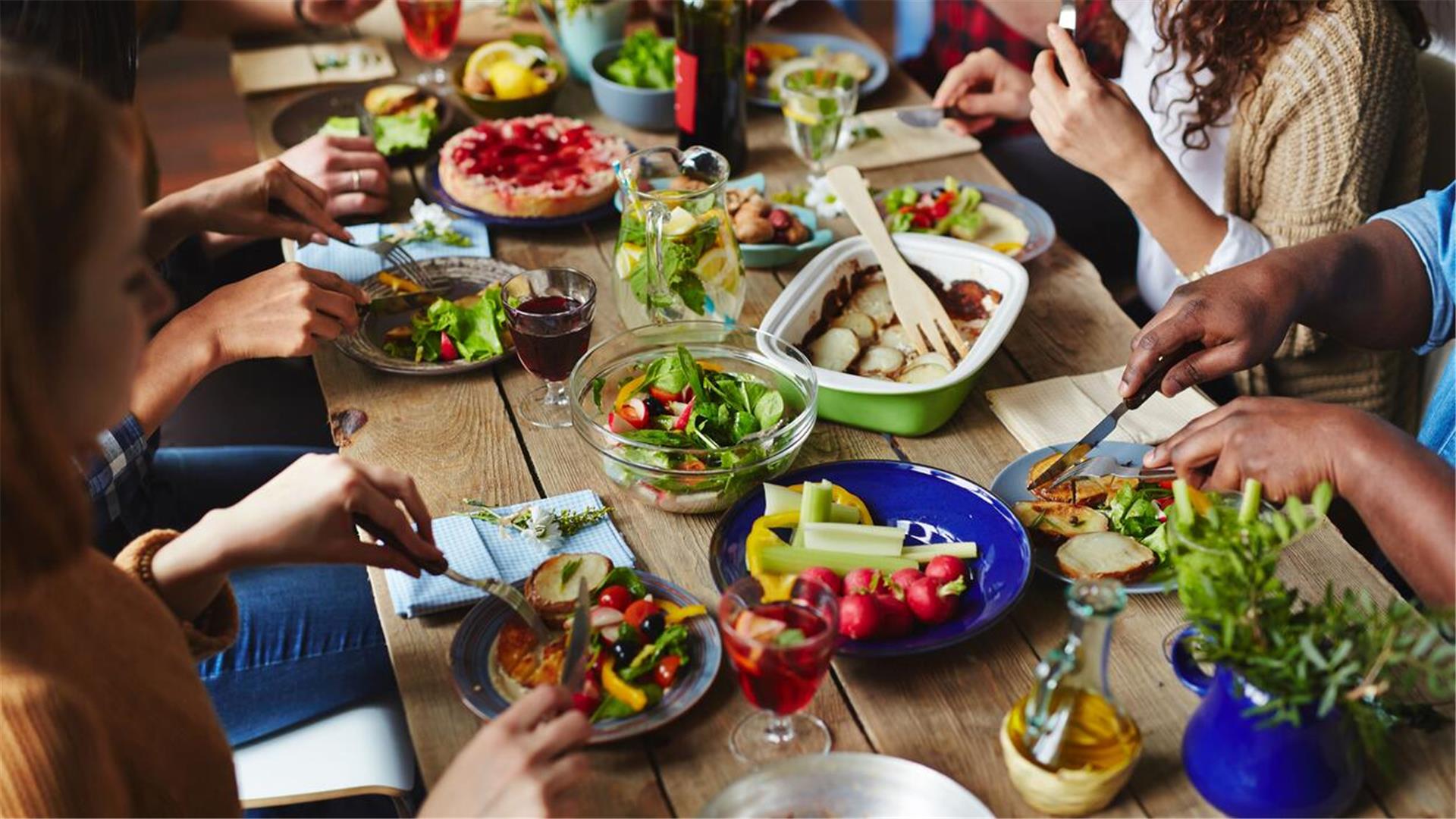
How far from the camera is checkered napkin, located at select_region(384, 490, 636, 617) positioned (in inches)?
52.2

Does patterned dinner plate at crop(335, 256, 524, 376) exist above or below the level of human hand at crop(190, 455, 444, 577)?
below

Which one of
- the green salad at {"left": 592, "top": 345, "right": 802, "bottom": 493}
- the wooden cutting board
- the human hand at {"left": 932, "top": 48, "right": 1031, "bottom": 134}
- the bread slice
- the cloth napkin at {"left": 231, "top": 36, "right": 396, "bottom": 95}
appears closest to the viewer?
the bread slice

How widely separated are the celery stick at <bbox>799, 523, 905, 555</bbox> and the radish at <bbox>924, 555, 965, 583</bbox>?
5cm

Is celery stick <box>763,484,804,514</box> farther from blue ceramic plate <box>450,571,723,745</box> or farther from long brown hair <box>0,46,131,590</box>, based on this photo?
long brown hair <box>0,46,131,590</box>

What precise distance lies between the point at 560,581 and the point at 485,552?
0.41ft

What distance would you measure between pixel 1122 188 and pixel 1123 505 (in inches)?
30.8

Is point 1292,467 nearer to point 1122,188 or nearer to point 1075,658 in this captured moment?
point 1075,658

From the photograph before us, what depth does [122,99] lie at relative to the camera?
198 centimetres

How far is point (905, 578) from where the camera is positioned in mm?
1304

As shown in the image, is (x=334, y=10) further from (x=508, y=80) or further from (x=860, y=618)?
(x=860, y=618)

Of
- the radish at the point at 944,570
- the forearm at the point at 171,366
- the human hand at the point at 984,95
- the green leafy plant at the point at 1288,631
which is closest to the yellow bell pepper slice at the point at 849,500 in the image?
the radish at the point at 944,570

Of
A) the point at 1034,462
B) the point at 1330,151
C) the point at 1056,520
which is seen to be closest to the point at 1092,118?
the point at 1330,151

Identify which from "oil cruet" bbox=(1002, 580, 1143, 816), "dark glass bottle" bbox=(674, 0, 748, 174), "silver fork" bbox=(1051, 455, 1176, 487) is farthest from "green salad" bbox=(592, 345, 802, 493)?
"dark glass bottle" bbox=(674, 0, 748, 174)

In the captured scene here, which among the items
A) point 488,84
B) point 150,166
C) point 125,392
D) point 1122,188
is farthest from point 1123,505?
point 150,166
